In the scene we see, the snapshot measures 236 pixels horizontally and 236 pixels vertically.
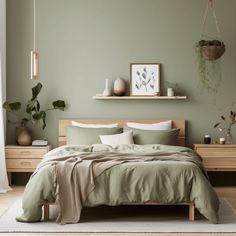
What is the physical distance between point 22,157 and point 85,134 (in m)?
0.89

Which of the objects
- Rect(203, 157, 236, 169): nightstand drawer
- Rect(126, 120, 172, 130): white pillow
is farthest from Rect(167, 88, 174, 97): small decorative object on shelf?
Rect(203, 157, 236, 169): nightstand drawer

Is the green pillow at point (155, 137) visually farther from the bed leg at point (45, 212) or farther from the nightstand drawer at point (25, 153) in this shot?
the bed leg at point (45, 212)

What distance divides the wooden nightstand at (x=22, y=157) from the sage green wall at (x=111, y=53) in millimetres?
421

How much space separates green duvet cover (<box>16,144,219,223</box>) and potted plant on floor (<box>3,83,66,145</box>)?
2.21 m

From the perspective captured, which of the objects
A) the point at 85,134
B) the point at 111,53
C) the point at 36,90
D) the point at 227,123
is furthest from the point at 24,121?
the point at 227,123

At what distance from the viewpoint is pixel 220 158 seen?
300 inches

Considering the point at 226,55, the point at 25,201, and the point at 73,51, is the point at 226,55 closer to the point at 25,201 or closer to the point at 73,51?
the point at 73,51

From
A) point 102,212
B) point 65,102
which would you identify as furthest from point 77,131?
point 102,212

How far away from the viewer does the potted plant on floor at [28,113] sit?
785 centimetres

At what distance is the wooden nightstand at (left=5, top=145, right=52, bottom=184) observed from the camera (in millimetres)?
7688

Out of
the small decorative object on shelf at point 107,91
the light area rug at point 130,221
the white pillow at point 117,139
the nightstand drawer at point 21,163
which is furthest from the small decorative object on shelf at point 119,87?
the light area rug at point 130,221

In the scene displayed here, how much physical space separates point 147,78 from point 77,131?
1.24 metres

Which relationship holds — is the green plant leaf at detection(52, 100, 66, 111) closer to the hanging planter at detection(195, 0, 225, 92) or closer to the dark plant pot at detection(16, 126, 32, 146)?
the dark plant pot at detection(16, 126, 32, 146)

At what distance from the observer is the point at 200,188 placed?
5.62 metres
